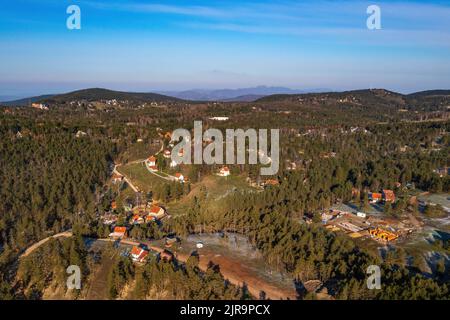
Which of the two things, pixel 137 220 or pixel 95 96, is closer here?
pixel 137 220

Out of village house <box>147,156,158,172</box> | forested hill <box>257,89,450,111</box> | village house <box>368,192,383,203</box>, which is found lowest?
village house <box>368,192,383,203</box>

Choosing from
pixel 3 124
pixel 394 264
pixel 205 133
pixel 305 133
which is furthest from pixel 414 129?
pixel 3 124

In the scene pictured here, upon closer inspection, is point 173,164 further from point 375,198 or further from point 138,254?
point 375,198

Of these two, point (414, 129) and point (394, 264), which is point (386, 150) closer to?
point (414, 129)

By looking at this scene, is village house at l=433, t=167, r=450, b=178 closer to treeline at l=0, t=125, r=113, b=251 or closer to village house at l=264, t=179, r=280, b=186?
village house at l=264, t=179, r=280, b=186

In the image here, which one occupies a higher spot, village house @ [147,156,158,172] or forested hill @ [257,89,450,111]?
forested hill @ [257,89,450,111]

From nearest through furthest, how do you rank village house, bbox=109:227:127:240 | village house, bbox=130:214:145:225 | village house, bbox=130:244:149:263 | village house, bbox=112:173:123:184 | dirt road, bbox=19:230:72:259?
village house, bbox=130:244:149:263
dirt road, bbox=19:230:72:259
village house, bbox=109:227:127:240
village house, bbox=130:214:145:225
village house, bbox=112:173:123:184

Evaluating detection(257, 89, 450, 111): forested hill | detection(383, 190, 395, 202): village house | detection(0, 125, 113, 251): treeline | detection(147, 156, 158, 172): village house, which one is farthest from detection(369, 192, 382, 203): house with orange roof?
detection(257, 89, 450, 111): forested hill

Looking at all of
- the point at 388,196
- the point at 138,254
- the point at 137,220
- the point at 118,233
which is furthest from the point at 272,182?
the point at 138,254
